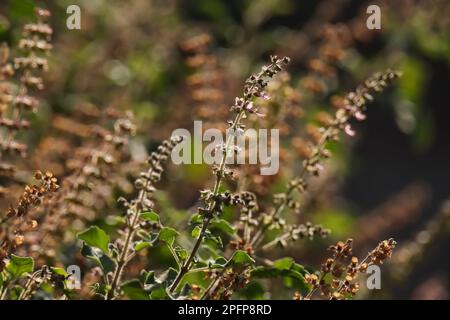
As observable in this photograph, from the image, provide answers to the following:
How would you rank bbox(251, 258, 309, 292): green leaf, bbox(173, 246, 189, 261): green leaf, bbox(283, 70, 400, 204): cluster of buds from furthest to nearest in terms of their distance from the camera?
bbox(283, 70, 400, 204): cluster of buds, bbox(251, 258, 309, 292): green leaf, bbox(173, 246, 189, 261): green leaf

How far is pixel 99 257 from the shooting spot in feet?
5.09

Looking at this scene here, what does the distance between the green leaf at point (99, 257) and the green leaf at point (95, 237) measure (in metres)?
0.02

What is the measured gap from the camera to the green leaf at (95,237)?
1.50 m

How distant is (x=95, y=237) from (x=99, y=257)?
66 millimetres

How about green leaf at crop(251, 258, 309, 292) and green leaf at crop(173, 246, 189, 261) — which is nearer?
green leaf at crop(173, 246, 189, 261)

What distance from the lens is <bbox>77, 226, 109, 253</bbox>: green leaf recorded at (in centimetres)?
150

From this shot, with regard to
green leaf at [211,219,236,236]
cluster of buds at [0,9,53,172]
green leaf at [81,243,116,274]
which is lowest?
green leaf at [81,243,116,274]

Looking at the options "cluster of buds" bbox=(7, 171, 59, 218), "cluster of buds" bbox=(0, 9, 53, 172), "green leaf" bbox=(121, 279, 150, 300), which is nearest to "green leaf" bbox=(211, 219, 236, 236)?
"green leaf" bbox=(121, 279, 150, 300)

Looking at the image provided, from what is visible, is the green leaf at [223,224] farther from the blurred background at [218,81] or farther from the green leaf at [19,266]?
the blurred background at [218,81]

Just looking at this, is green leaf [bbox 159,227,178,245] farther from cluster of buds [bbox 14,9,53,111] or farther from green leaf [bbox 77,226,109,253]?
cluster of buds [bbox 14,9,53,111]

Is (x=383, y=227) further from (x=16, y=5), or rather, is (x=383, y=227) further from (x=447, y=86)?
(x=447, y=86)

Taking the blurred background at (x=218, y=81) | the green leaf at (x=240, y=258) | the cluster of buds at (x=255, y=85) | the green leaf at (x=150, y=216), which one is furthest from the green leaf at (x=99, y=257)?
the blurred background at (x=218, y=81)

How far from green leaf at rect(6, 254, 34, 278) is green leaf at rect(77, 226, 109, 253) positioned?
11 cm
